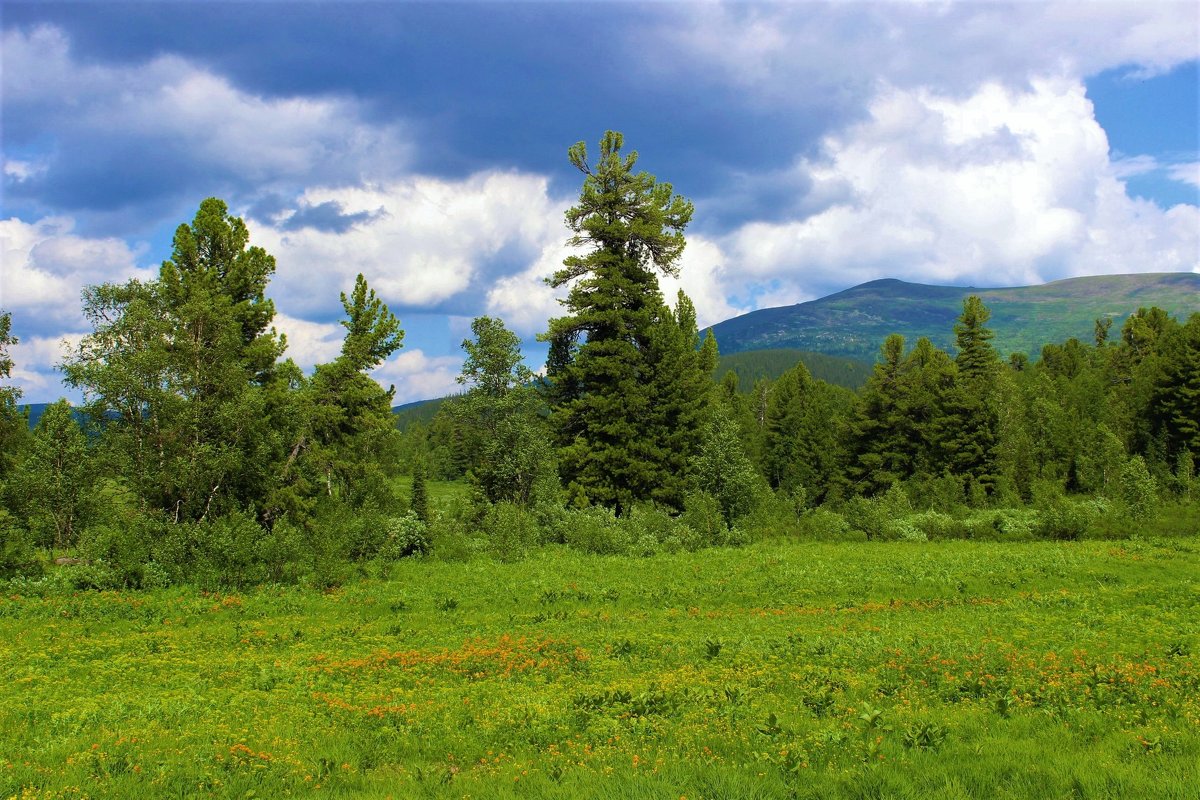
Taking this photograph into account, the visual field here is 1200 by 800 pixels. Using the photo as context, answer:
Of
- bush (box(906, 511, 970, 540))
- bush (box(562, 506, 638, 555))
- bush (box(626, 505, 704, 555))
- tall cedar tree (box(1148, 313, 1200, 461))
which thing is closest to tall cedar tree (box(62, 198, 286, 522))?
bush (box(562, 506, 638, 555))

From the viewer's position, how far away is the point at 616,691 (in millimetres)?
11484

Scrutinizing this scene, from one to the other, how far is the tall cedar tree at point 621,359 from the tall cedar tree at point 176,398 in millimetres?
19401

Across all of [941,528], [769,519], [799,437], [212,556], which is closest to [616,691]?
[212,556]

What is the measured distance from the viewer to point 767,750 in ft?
28.0

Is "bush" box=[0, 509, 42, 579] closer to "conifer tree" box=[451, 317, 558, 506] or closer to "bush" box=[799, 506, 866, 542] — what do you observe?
"conifer tree" box=[451, 317, 558, 506]

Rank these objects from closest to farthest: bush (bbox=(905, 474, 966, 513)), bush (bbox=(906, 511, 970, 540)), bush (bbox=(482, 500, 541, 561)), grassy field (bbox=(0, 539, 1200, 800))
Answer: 1. grassy field (bbox=(0, 539, 1200, 800))
2. bush (bbox=(482, 500, 541, 561))
3. bush (bbox=(906, 511, 970, 540))
4. bush (bbox=(905, 474, 966, 513))

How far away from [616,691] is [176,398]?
23598 mm

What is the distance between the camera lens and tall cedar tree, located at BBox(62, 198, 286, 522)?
26.9 meters

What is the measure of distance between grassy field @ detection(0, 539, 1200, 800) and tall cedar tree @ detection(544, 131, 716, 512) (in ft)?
65.7

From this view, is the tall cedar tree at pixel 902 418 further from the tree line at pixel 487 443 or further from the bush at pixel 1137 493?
the bush at pixel 1137 493

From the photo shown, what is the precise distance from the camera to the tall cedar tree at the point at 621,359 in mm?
44156

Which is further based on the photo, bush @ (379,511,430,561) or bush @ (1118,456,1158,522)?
bush @ (1118,456,1158,522)

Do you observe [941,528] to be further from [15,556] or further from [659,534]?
[15,556]

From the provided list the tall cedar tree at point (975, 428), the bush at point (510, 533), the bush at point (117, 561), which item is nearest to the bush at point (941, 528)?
the bush at point (510, 533)
